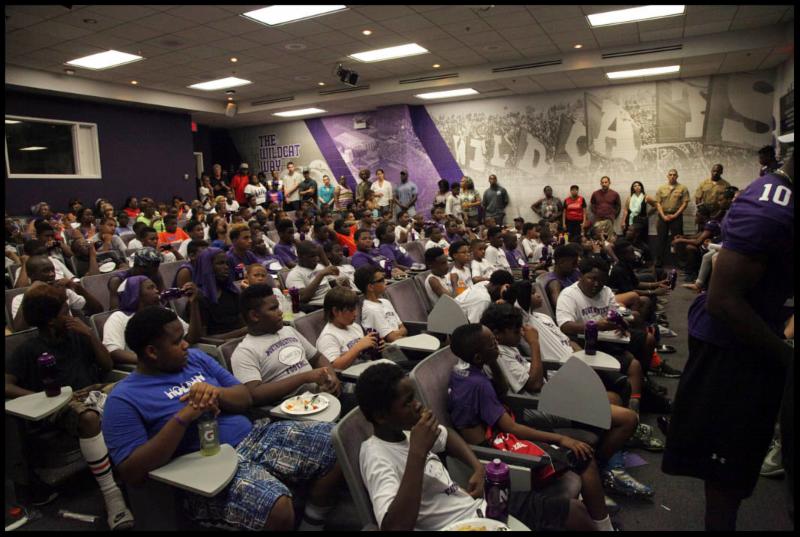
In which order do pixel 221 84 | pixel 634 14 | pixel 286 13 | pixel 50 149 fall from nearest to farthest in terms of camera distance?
1. pixel 286 13
2. pixel 634 14
3. pixel 50 149
4. pixel 221 84

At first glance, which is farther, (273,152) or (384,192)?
(273,152)

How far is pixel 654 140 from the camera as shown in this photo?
34.8ft

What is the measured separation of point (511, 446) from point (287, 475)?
3.10ft

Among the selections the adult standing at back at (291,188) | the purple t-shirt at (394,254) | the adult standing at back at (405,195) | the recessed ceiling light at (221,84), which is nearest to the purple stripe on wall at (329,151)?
the adult standing at back at (291,188)

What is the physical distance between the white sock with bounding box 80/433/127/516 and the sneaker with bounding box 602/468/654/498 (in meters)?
2.48

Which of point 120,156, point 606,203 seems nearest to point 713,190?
point 606,203

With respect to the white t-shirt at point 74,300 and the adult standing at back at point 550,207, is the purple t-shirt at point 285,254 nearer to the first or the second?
the white t-shirt at point 74,300

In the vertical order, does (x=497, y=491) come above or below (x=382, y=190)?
below

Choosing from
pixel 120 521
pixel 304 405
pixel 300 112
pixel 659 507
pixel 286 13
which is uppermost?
pixel 300 112

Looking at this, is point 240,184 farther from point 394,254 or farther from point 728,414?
point 728,414

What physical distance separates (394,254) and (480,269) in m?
1.33

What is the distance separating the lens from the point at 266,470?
203 cm

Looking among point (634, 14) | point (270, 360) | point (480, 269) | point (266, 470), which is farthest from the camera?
point (634, 14)

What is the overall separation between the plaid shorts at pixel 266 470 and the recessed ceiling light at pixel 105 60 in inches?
319
